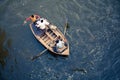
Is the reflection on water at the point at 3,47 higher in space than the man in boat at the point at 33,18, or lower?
lower

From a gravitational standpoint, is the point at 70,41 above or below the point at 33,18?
below

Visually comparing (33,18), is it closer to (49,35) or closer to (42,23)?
(42,23)

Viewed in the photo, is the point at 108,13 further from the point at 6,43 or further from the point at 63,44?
the point at 6,43

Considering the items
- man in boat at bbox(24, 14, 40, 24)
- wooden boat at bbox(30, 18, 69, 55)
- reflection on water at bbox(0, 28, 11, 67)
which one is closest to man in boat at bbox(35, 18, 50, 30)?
wooden boat at bbox(30, 18, 69, 55)

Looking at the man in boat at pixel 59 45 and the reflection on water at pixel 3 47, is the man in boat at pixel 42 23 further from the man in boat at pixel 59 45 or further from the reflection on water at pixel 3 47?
the reflection on water at pixel 3 47

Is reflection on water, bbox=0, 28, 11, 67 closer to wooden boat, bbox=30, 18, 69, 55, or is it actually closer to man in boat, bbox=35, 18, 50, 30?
wooden boat, bbox=30, 18, 69, 55

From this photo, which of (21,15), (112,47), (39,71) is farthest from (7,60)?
(112,47)

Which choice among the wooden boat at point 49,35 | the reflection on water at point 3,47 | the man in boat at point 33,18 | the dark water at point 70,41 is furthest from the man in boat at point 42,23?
the reflection on water at point 3,47

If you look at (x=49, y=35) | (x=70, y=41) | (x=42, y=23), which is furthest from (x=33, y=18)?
(x=70, y=41)
